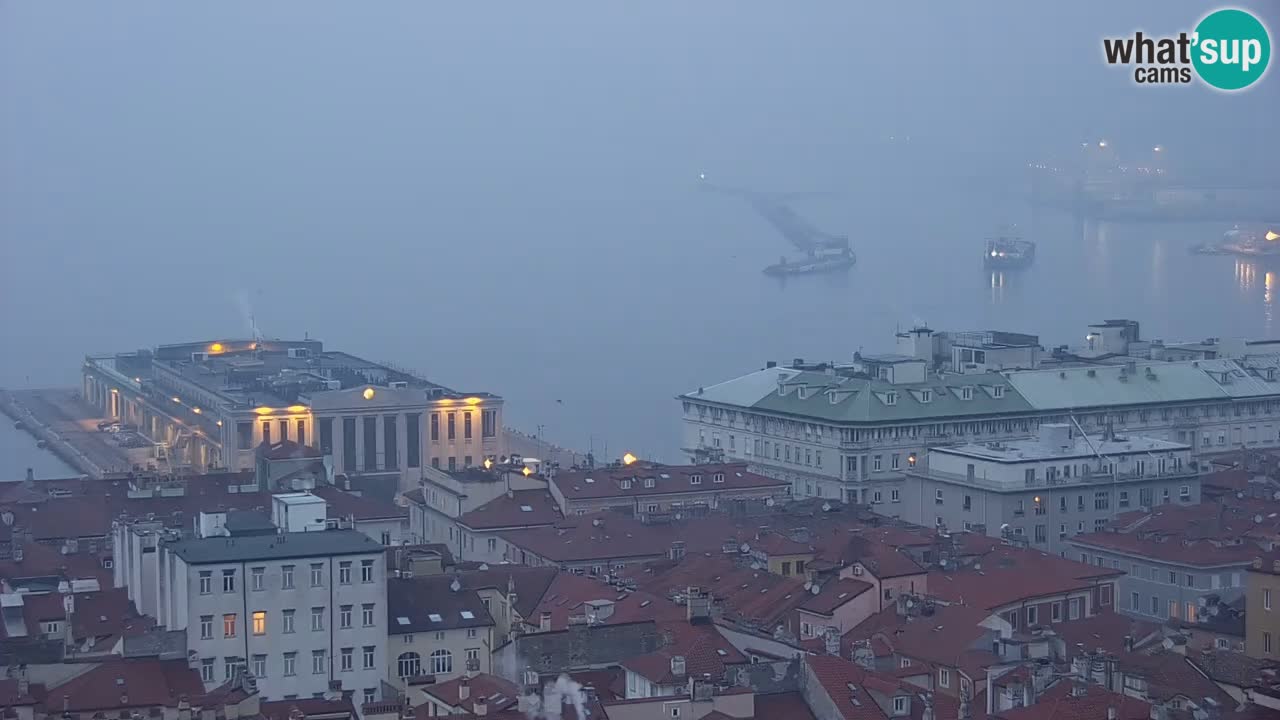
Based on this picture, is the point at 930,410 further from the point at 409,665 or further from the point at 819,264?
the point at 819,264

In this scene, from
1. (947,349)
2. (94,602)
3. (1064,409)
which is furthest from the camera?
(947,349)

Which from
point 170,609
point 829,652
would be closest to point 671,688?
point 829,652

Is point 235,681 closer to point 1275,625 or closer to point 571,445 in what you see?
point 1275,625

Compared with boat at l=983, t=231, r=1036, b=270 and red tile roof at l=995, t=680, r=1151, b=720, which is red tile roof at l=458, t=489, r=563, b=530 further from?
boat at l=983, t=231, r=1036, b=270

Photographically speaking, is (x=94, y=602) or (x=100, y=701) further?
(x=94, y=602)

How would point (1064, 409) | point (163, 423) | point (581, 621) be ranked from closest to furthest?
1. point (581, 621)
2. point (1064, 409)
3. point (163, 423)

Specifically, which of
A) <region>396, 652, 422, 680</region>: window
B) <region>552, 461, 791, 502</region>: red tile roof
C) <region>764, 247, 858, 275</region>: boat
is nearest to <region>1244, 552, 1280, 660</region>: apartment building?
<region>396, 652, 422, 680</region>: window

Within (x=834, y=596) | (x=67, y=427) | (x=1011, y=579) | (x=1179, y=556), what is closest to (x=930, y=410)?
(x=1179, y=556)
